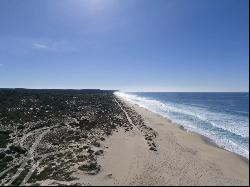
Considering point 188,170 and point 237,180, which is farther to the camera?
point 188,170

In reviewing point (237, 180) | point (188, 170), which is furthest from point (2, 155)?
point (237, 180)

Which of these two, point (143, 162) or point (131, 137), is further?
point (131, 137)

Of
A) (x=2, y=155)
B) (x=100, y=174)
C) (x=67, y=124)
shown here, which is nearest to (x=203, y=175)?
(x=100, y=174)

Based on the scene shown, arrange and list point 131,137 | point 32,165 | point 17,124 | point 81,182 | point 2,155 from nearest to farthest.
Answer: point 81,182 < point 32,165 < point 2,155 < point 131,137 < point 17,124

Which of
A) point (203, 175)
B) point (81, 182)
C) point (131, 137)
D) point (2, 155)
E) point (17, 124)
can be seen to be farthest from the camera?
point (17, 124)

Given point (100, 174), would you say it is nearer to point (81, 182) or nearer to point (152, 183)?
point (81, 182)

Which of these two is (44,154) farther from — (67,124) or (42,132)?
(67,124)
